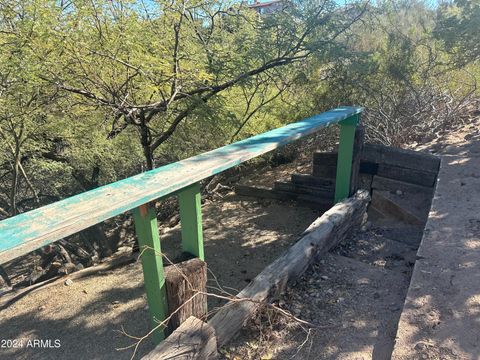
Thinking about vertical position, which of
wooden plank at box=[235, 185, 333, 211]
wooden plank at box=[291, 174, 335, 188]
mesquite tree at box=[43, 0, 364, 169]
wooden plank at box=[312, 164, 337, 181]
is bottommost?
wooden plank at box=[235, 185, 333, 211]

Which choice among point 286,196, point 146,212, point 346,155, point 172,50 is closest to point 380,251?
point 346,155

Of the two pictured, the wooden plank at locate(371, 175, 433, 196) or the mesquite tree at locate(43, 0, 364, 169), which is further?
the wooden plank at locate(371, 175, 433, 196)

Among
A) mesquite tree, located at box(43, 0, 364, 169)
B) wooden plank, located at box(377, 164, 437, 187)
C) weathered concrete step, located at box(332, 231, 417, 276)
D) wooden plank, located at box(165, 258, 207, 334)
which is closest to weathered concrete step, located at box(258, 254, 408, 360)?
weathered concrete step, located at box(332, 231, 417, 276)

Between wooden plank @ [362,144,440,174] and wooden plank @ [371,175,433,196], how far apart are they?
19cm

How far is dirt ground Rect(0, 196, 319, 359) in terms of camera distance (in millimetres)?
2887

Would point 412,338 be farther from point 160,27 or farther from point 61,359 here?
point 160,27

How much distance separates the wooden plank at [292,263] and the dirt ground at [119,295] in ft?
3.30

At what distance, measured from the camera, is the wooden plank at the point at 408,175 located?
4.13 metres

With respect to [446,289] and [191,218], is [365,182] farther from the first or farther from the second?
[191,218]

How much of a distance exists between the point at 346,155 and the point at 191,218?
2189mm

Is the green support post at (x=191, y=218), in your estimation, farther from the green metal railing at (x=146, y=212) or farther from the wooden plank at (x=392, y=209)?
the wooden plank at (x=392, y=209)

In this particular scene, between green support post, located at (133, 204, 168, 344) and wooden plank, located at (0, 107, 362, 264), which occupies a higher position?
wooden plank, located at (0, 107, 362, 264)

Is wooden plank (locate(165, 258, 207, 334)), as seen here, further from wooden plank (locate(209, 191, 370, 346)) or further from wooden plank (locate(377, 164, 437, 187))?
wooden plank (locate(377, 164, 437, 187))

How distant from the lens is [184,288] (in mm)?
1593
